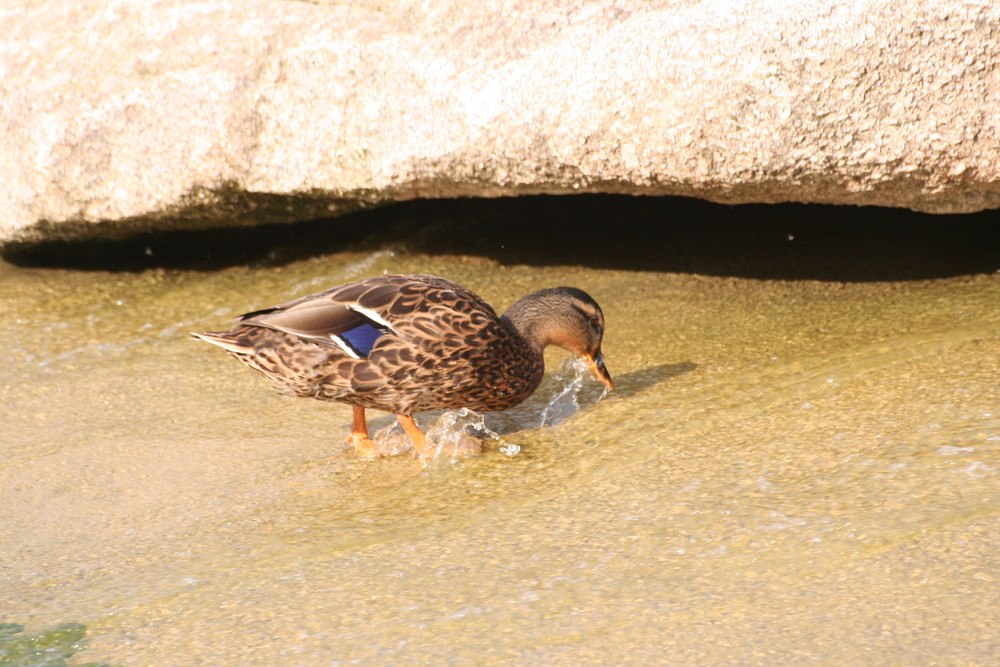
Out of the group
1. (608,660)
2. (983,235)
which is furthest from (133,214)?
(983,235)

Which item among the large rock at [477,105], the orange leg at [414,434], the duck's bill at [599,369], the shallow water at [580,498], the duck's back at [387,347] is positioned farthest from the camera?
the duck's bill at [599,369]

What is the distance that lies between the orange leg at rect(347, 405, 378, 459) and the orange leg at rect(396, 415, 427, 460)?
13 cm

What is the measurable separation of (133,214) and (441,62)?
1720 mm

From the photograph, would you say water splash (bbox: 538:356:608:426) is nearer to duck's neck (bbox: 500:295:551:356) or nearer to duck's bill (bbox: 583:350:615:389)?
duck's bill (bbox: 583:350:615:389)

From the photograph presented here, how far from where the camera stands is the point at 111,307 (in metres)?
5.51

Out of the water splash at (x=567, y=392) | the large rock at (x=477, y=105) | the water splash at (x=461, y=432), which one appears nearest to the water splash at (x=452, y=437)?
the water splash at (x=461, y=432)

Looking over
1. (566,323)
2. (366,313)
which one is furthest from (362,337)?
(566,323)

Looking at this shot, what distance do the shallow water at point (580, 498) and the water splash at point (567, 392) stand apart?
16mm

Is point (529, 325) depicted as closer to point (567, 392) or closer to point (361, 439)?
point (567, 392)

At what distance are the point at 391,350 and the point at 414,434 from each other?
35 cm

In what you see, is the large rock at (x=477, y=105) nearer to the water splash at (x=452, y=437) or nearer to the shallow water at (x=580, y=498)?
the shallow water at (x=580, y=498)

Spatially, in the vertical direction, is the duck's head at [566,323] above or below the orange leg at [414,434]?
above

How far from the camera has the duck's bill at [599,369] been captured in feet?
13.5

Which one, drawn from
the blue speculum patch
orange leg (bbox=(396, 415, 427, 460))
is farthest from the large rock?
orange leg (bbox=(396, 415, 427, 460))
